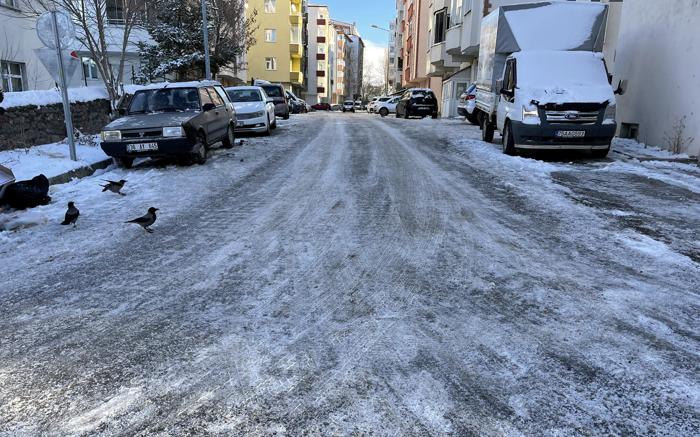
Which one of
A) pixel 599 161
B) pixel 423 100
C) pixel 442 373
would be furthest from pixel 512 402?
pixel 423 100

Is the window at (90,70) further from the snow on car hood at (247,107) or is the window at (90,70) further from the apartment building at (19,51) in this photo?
the snow on car hood at (247,107)

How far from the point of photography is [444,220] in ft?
19.6

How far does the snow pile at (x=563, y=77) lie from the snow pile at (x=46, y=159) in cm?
960

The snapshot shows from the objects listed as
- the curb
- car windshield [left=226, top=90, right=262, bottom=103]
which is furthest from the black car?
the curb

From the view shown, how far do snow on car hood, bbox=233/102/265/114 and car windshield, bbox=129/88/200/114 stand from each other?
197 inches

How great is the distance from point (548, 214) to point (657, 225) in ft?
3.99

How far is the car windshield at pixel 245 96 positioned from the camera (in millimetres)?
16812

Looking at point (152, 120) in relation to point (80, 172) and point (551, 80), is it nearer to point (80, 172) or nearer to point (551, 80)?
point (80, 172)

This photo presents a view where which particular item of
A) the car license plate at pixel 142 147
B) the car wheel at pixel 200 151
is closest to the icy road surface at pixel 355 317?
the car license plate at pixel 142 147

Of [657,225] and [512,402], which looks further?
[657,225]

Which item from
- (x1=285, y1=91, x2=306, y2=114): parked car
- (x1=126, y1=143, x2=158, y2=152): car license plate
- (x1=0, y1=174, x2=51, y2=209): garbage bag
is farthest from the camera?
(x1=285, y1=91, x2=306, y2=114): parked car

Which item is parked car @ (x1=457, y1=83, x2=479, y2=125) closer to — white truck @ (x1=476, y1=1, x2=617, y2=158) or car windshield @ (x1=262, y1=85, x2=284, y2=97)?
white truck @ (x1=476, y1=1, x2=617, y2=158)

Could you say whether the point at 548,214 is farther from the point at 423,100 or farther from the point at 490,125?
the point at 423,100

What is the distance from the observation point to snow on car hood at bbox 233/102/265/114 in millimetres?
Answer: 16016
